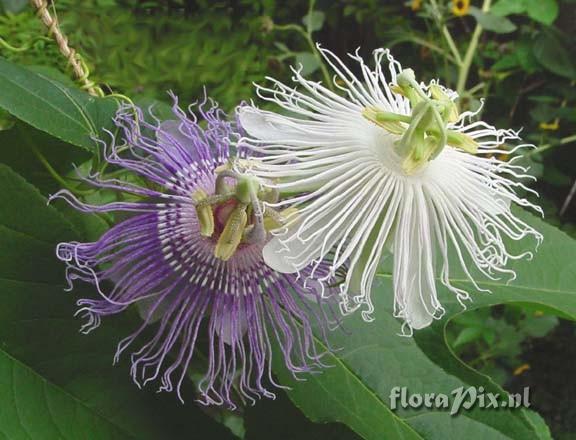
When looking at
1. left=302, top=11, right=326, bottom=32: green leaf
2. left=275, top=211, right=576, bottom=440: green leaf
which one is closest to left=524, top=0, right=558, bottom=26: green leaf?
left=302, top=11, right=326, bottom=32: green leaf

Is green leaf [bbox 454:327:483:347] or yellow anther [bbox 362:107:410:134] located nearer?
yellow anther [bbox 362:107:410:134]

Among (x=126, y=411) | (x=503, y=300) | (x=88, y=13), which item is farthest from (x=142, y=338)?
(x=88, y=13)

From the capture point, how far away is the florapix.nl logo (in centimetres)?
66

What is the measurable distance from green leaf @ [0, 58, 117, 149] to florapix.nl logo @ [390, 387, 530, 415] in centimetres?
33

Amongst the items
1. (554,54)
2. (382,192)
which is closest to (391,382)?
(382,192)

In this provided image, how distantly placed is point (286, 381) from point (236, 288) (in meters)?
0.09

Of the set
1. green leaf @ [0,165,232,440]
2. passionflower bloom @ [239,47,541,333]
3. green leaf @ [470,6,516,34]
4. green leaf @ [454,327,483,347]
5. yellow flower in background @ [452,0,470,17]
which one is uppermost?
yellow flower in background @ [452,0,470,17]

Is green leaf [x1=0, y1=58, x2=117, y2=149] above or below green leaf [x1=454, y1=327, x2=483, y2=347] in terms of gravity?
below

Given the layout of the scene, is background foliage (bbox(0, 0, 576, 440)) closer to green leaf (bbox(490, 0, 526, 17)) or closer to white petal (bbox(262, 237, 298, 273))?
white petal (bbox(262, 237, 298, 273))

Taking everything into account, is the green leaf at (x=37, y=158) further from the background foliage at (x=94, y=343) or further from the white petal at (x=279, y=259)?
the white petal at (x=279, y=259)

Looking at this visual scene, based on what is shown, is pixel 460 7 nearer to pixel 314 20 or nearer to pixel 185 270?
pixel 314 20

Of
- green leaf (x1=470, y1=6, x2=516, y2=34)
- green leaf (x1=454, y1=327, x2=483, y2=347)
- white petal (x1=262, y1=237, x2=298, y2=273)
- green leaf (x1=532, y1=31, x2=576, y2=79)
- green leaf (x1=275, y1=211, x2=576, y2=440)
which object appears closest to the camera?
white petal (x1=262, y1=237, x2=298, y2=273)

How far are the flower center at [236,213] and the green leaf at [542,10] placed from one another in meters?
Answer: 1.40

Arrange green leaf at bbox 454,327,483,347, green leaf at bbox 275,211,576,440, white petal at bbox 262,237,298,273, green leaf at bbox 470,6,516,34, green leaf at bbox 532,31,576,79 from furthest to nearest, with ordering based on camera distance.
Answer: green leaf at bbox 532,31,576,79, green leaf at bbox 470,6,516,34, green leaf at bbox 454,327,483,347, green leaf at bbox 275,211,576,440, white petal at bbox 262,237,298,273
